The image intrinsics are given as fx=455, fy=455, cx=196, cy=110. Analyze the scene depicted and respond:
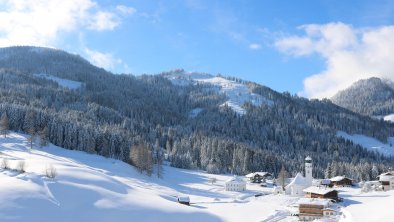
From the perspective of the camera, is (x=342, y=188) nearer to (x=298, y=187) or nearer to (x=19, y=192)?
(x=298, y=187)

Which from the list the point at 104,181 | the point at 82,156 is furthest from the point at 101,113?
the point at 104,181

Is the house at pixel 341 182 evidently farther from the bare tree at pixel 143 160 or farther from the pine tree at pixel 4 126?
the pine tree at pixel 4 126

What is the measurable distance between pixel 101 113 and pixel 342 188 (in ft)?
376

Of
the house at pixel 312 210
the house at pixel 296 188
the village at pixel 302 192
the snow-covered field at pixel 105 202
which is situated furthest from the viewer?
the house at pixel 296 188

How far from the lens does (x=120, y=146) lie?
123812mm

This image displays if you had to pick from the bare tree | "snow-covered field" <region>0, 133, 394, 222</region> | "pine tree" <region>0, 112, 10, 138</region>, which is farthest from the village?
"pine tree" <region>0, 112, 10, 138</region>

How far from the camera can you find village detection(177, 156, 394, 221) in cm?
7012

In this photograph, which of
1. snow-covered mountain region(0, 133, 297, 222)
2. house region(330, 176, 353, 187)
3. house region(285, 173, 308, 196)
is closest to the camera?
snow-covered mountain region(0, 133, 297, 222)

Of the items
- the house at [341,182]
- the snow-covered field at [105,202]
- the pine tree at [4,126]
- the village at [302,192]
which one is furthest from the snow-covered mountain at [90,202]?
the house at [341,182]

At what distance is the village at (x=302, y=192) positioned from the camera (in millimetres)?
70125

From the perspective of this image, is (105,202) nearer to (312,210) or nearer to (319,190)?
(312,210)

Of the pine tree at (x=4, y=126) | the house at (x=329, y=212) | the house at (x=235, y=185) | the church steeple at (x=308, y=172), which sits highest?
the pine tree at (x=4, y=126)

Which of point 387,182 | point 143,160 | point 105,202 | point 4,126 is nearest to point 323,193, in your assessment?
point 387,182

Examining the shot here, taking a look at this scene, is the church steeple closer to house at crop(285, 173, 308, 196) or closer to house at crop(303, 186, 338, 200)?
house at crop(285, 173, 308, 196)
